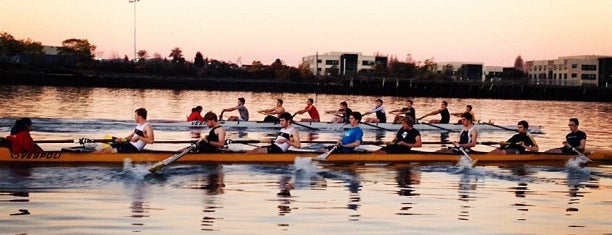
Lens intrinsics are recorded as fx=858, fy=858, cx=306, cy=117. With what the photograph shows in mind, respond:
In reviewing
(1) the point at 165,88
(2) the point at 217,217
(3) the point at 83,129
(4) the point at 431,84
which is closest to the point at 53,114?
(3) the point at 83,129

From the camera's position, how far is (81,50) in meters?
177

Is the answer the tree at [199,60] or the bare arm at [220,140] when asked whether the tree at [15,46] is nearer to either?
the tree at [199,60]

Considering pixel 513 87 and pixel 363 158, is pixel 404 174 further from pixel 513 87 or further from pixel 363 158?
pixel 513 87

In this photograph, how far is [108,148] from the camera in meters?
21.6

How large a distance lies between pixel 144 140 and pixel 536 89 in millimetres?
129441

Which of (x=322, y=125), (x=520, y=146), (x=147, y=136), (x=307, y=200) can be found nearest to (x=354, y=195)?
(x=307, y=200)

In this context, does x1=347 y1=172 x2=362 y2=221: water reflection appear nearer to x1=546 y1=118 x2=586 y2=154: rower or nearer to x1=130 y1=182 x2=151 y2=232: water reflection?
x1=130 y1=182 x2=151 y2=232: water reflection

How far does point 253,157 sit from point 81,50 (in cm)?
16144

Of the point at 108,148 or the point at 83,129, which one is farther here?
the point at 83,129

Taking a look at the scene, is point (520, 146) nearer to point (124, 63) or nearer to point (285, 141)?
point (285, 141)

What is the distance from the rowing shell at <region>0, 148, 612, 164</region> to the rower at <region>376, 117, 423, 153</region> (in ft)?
0.80

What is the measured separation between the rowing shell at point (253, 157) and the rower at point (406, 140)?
0.80 ft

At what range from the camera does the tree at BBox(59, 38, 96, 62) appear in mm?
175750

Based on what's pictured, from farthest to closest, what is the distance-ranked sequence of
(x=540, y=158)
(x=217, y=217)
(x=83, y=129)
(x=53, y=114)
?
(x=53, y=114) < (x=83, y=129) < (x=540, y=158) < (x=217, y=217)
